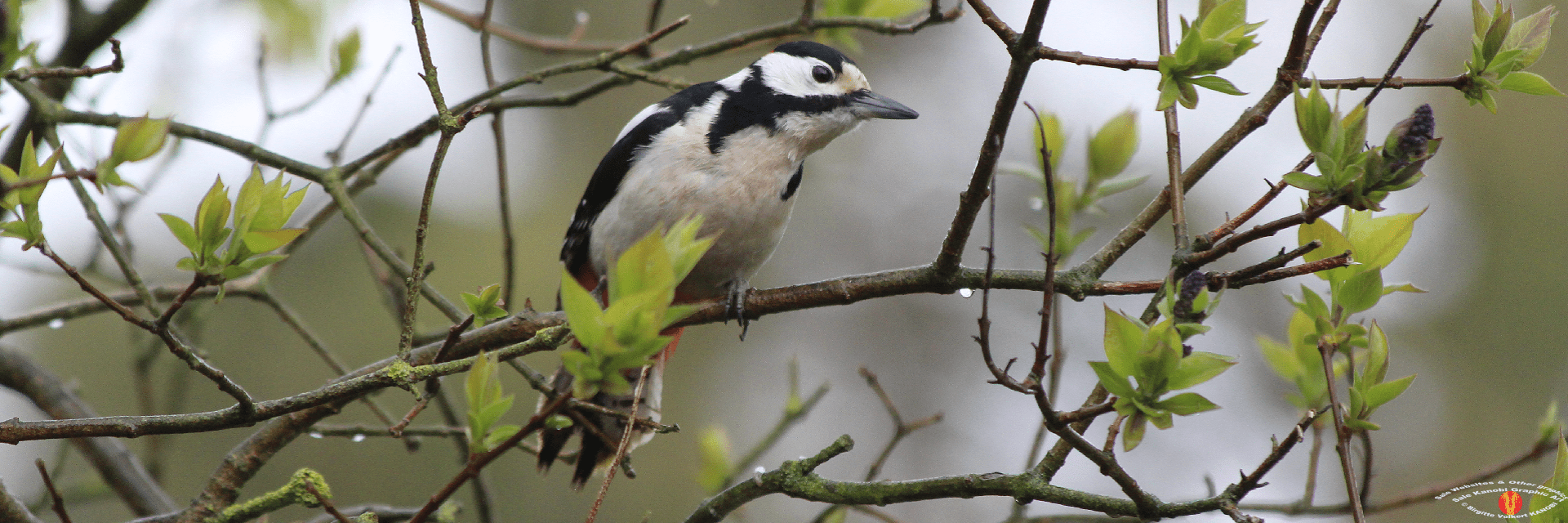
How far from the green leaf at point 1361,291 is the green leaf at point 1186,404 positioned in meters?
0.36

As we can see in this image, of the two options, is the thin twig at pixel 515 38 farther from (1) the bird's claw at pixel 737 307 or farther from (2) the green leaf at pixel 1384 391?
(2) the green leaf at pixel 1384 391

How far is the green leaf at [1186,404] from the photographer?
130cm

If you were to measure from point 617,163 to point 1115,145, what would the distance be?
5.45 feet

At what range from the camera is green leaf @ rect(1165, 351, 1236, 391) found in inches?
51.3

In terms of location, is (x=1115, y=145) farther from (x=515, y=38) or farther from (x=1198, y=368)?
Answer: (x=515, y=38)

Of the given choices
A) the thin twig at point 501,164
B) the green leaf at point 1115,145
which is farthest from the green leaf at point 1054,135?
the thin twig at point 501,164

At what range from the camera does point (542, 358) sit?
22.3 feet

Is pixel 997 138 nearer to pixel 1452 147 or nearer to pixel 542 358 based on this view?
pixel 542 358

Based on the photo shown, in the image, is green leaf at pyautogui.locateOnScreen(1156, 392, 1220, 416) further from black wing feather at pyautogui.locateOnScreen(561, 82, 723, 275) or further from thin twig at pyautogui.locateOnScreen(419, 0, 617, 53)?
black wing feather at pyautogui.locateOnScreen(561, 82, 723, 275)

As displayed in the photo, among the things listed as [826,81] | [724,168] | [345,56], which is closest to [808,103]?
[826,81]

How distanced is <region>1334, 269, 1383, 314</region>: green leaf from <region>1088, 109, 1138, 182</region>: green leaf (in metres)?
0.88

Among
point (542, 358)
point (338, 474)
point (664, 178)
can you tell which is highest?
point (542, 358)

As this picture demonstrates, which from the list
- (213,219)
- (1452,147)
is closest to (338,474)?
(213,219)

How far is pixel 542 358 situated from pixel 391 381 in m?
5.46
